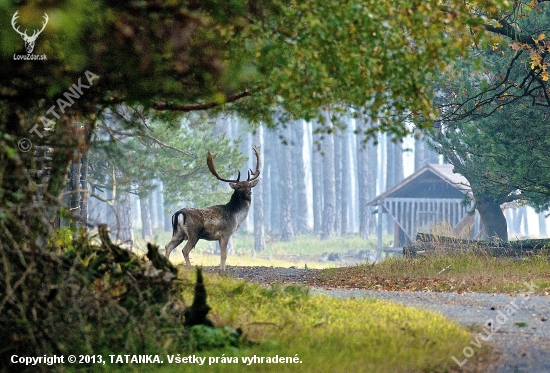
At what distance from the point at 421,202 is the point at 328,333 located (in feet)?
103

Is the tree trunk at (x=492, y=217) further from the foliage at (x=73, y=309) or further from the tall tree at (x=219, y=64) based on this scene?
the foliage at (x=73, y=309)

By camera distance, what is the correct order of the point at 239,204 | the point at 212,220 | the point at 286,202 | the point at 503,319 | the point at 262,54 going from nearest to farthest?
the point at 262,54
the point at 503,319
the point at 212,220
the point at 239,204
the point at 286,202

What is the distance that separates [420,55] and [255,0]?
177 cm

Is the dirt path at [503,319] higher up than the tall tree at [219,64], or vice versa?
the tall tree at [219,64]

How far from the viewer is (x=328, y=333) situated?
8.30 meters

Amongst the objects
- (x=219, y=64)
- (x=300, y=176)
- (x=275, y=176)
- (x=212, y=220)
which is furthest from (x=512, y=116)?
(x=275, y=176)

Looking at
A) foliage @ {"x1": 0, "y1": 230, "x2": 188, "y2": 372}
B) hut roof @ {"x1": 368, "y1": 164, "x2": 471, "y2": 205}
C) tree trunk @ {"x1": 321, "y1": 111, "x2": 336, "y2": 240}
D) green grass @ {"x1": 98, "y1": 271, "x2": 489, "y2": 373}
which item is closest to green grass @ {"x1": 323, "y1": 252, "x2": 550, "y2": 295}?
green grass @ {"x1": 98, "y1": 271, "x2": 489, "y2": 373}

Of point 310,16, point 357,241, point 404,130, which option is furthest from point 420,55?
point 357,241

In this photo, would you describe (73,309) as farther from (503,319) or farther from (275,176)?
(275,176)

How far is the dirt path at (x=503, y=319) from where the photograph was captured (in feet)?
26.1

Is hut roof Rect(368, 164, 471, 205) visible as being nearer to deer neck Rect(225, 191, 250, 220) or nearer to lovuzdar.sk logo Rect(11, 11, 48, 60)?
deer neck Rect(225, 191, 250, 220)

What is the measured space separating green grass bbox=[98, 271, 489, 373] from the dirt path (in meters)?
0.32

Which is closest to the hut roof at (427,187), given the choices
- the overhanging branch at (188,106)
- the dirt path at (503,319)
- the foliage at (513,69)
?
the foliage at (513,69)

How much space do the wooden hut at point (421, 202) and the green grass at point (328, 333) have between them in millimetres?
26865
